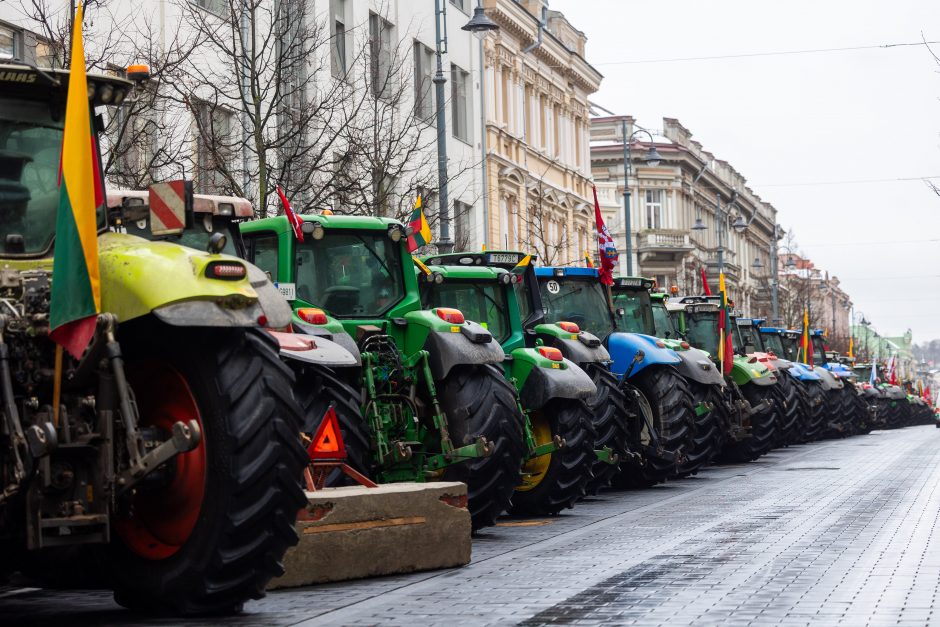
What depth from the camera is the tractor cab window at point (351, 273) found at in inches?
543

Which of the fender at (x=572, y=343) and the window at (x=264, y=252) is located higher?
the window at (x=264, y=252)

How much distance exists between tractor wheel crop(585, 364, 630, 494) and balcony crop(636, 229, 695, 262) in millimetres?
57532

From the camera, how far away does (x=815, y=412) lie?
117ft

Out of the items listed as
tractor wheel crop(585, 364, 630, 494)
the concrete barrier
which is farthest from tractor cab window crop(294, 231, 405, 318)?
tractor wheel crop(585, 364, 630, 494)

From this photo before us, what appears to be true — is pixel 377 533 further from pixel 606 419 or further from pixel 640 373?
pixel 640 373

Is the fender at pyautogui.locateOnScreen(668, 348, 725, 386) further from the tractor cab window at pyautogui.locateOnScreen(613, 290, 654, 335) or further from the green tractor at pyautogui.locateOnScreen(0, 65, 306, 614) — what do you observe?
the green tractor at pyautogui.locateOnScreen(0, 65, 306, 614)

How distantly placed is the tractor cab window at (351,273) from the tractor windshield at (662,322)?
411 inches

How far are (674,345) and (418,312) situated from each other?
8.13 metres

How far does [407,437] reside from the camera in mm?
13258

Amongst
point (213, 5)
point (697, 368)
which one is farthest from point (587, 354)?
point (213, 5)

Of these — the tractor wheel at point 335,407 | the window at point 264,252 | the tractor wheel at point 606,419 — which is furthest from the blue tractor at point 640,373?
the tractor wheel at point 335,407

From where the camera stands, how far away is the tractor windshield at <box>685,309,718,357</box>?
98.2 ft

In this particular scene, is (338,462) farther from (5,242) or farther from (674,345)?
(674,345)

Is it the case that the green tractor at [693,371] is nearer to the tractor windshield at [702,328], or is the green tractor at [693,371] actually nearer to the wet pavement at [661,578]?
the wet pavement at [661,578]
